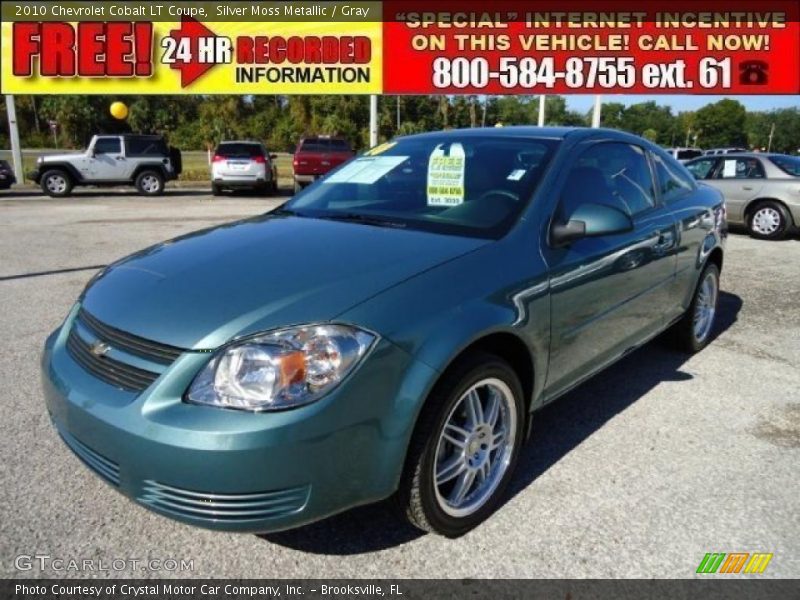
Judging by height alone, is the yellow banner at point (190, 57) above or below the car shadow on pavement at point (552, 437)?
above

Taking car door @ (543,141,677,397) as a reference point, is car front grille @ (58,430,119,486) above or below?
below

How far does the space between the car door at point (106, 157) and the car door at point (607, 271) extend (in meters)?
17.1

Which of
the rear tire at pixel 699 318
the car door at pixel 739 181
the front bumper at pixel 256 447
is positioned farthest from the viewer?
the car door at pixel 739 181

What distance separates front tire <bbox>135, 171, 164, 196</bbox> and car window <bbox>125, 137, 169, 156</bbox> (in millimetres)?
559

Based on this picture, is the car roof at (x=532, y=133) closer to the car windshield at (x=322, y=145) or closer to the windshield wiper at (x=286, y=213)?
the windshield wiper at (x=286, y=213)

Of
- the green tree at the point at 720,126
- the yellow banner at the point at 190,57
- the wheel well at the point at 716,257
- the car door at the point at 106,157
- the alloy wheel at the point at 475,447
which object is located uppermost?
the green tree at the point at 720,126

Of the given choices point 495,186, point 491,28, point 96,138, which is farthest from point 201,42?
point 495,186

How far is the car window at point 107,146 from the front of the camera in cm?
1789

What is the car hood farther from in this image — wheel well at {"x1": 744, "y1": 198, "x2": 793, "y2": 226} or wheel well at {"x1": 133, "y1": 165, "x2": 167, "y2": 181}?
wheel well at {"x1": 133, "y1": 165, "x2": 167, "y2": 181}

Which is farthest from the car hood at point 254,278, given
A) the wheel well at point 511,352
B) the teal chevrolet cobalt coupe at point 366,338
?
the wheel well at point 511,352

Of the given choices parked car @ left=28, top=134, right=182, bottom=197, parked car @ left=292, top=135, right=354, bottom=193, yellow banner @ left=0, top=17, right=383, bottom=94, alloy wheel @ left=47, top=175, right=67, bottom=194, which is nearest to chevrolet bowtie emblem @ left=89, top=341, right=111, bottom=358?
parked car @ left=292, top=135, right=354, bottom=193

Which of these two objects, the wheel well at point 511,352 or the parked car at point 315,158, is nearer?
the wheel well at point 511,352

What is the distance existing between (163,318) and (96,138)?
18.2 metres

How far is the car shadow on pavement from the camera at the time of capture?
2.45 m
